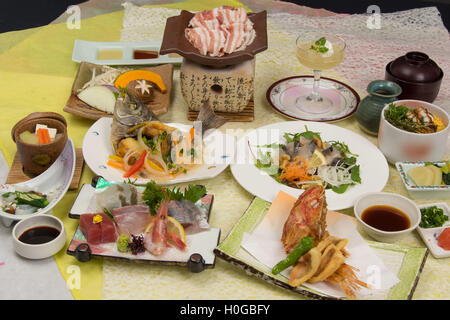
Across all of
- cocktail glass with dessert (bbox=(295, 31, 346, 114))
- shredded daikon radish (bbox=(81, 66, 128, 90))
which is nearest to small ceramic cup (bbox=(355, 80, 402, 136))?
cocktail glass with dessert (bbox=(295, 31, 346, 114))

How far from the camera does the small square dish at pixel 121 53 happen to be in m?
3.64

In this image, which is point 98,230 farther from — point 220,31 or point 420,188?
point 420,188

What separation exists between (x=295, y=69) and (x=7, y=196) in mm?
2024

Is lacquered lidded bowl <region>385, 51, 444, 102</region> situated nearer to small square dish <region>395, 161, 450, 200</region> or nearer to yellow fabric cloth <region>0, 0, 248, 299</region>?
small square dish <region>395, 161, 450, 200</region>

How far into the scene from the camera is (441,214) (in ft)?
8.25

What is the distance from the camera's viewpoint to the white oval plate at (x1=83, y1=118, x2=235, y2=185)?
2672 millimetres

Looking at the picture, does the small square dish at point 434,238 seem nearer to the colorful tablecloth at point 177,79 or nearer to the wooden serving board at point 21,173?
the colorful tablecloth at point 177,79

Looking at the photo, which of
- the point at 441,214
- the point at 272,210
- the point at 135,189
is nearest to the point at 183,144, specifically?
the point at 135,189

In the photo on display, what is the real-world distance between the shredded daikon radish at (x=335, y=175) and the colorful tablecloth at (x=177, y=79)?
14 cm

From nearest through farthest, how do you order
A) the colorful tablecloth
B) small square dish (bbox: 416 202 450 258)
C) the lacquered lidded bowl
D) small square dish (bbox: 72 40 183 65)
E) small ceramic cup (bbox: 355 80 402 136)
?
1. the colorful tablecloth
2. small square dish (bbox: 416 202 450 258)
3. small ceramic cup (bbox: 355 80 402 136)
4. the lacquered lidded bowl
5. small square dish (bbox: 72 40 183 65)

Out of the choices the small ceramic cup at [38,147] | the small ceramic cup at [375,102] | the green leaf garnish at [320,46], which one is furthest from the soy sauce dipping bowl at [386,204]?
the small ceramic cup at [38,147]

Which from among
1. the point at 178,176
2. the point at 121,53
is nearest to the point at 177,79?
the point at 121,53

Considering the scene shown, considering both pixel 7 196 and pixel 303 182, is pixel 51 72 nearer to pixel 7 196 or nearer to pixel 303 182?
pixel 7 196

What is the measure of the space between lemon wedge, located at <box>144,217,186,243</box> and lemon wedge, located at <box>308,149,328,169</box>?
0.74 m
